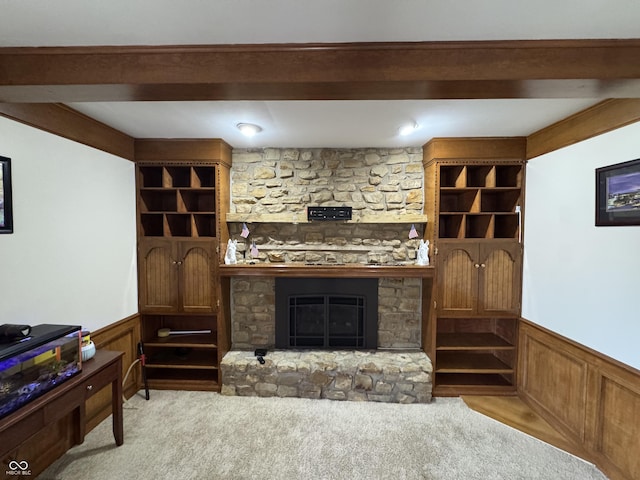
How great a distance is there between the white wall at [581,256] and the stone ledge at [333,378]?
1279mm

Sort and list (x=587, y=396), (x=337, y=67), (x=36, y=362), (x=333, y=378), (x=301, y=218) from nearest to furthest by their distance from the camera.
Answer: (x=337, y=67) → (x=36, y=362) → (x=587, y=396) → (x=333, y=378) → (x=301, y=218)

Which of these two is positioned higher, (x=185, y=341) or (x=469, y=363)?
(x=185, y=341)

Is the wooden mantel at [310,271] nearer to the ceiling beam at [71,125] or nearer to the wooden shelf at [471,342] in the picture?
the wooden shelf at [471,342]

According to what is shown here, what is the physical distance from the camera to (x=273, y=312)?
3160mm

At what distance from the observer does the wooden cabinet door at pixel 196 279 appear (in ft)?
9.41

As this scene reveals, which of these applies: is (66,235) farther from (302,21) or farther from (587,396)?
(587,396)

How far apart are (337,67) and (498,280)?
8.55ft

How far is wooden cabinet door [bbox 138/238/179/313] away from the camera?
9.41 feet

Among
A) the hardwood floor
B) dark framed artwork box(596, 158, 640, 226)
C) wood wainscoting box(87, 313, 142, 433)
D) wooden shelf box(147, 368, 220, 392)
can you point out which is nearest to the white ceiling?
dark framed artwork box(596, 158, 640, 226)

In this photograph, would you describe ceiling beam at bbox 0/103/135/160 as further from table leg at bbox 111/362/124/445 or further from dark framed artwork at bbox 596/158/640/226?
dark framed artwork at bbox 596/158/640/226

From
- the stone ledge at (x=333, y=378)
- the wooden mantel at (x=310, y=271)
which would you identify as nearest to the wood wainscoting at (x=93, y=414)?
the stone ledge at (x=333, y=378)

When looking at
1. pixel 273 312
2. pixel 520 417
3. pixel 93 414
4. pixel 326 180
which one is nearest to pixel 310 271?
pixel 273 312

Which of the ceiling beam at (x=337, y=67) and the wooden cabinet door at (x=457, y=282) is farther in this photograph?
the wooden cabinet door at (x=457, y=282)

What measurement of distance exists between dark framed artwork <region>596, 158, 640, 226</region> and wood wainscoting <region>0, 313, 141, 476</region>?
3.84m
